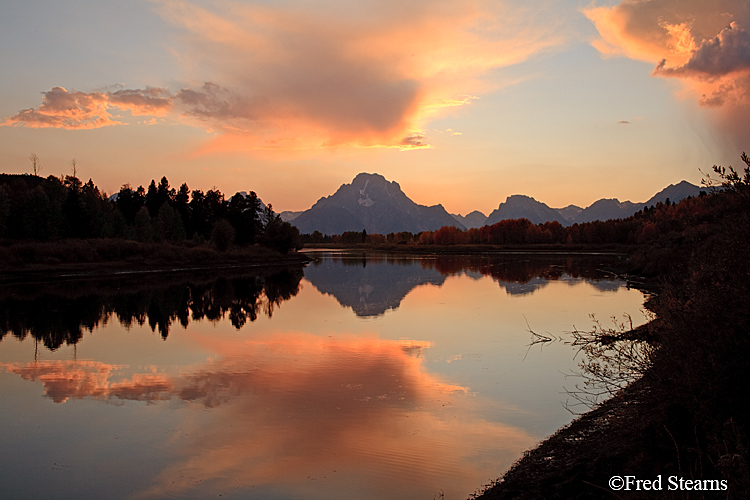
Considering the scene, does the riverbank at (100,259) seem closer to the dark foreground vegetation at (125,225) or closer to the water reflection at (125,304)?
the dark foreground vegetation at (125,225)

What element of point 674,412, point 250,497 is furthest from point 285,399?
point 674,412

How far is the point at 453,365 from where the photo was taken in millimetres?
17266

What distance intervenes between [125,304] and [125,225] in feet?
191

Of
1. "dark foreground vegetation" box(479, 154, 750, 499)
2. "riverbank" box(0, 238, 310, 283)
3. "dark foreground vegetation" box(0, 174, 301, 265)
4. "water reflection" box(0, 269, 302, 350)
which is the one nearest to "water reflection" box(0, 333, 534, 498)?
"dark foreground vegetation" box(479, 154, 750, 499)

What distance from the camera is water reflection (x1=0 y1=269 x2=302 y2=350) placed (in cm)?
2434

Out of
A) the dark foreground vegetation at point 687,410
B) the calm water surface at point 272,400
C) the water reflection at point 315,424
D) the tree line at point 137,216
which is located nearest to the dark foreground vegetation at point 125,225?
the tree line at point 137,216

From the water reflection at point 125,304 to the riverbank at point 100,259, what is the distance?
604 centimetres

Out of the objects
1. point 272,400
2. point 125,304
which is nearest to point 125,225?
point 125,304

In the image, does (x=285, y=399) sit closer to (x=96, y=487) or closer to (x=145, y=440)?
(x=145, y=440)

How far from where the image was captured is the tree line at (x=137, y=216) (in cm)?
6638

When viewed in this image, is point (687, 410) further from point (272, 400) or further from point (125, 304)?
point (125, 304)

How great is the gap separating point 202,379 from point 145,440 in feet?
16.5

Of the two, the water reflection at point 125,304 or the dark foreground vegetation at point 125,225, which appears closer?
the water reflection at point 125,304

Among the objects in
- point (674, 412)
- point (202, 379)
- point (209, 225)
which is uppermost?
point (209, 225)
